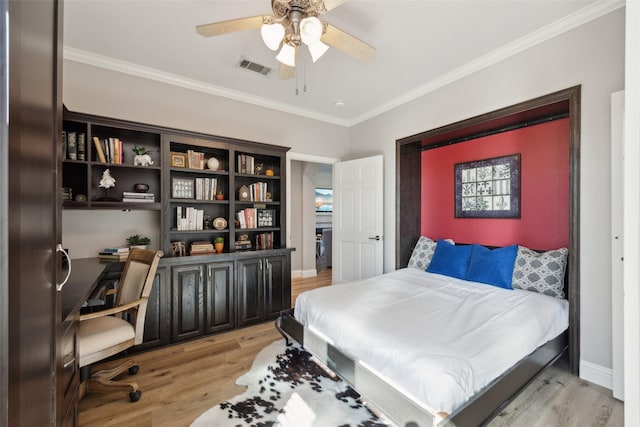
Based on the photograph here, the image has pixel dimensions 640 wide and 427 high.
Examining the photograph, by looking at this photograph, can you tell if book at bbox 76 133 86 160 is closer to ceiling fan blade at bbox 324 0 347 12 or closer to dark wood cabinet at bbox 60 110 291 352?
dark wood cabinet at bbox 60 110 291 352

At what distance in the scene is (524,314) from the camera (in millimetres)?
2041

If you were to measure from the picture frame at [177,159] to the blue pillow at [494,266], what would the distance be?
10.8ft

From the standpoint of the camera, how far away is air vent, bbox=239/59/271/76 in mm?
2838

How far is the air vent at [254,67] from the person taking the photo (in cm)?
284

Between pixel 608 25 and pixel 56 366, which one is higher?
pixel 608 25

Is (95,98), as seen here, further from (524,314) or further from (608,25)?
(608,25)

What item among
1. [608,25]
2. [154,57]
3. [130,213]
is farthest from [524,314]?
[154,57]

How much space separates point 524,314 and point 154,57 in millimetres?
3906

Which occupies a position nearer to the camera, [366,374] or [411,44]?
[366,374]

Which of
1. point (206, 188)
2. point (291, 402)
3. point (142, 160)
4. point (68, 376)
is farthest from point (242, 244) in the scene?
point (68, 376)

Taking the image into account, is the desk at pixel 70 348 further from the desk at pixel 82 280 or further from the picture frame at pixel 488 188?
the picture frame at pixel 488 188

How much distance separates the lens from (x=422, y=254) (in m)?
3.54

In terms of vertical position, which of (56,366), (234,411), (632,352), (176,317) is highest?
(632,352)

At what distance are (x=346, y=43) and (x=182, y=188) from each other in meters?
2.23
